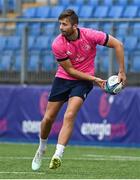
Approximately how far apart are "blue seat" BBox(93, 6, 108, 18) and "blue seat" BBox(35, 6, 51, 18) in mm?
1767

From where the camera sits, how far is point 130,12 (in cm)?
2162

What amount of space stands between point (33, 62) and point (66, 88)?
8965 mm

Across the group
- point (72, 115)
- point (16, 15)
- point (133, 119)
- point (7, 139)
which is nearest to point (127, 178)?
point (72, 115)

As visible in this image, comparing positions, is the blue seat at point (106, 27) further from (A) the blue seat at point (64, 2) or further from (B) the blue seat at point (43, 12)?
(A) the blue seat at point (64, 2)

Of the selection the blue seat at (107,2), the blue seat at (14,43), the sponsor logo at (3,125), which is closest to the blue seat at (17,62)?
the blue seat at (14,43)

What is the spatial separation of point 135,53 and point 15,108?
3.28 m

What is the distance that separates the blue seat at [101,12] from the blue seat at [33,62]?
3.59m

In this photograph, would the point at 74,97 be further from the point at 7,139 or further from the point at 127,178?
the point at 7,139

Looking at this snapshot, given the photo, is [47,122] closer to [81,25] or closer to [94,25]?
[94,25]

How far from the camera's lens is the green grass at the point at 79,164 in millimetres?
9539

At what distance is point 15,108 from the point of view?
18.9 meters

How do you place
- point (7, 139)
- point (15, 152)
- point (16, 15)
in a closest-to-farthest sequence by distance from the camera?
point (15, 152), point (7, 139), point (16, 15)

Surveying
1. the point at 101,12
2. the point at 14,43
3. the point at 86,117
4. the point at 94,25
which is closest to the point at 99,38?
the point at 86,117

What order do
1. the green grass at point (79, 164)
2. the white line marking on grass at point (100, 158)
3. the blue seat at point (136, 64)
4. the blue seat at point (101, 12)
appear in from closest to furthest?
the green grass at point (79, 164) < the white line marking on grass at point (100, 158) < the blue seat at point (136, 64) < the blue seat at point (101, 12)
